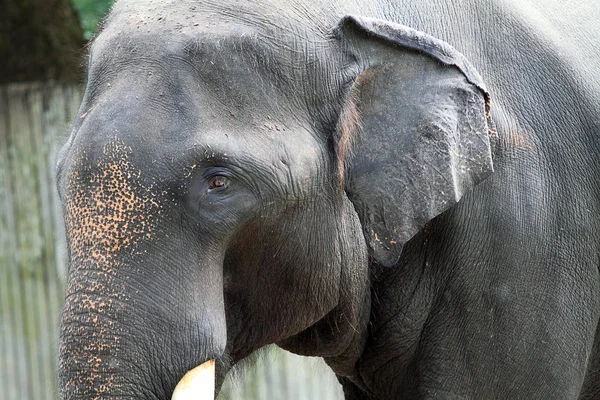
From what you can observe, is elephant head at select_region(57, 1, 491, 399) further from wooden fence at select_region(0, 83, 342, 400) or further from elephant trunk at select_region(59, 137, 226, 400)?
wooden fence at select_region(0, 83, 342, 400)

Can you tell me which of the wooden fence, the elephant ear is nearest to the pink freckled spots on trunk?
the elephant ear

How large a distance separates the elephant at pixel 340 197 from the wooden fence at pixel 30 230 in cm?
429

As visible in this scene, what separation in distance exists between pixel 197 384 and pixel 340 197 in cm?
61

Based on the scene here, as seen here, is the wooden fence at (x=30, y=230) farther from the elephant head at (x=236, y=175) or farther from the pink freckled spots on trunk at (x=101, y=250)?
the pink freckled spots on trunk at (x=101, y=250)

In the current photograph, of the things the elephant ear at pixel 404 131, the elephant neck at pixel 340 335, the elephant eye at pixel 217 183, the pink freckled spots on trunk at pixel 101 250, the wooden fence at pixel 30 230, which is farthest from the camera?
the wooden fence at pixel 30 230

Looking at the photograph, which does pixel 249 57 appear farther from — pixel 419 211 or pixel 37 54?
pixel 37 54

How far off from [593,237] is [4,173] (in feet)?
17.1

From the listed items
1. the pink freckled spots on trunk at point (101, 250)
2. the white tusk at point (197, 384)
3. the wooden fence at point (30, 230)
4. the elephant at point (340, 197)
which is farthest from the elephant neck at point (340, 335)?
the wooden fence at point (30, 230)

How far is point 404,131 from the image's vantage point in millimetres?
2457

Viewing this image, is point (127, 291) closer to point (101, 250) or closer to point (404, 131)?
A: point (101, 250)

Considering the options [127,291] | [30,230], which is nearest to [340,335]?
[127,291]

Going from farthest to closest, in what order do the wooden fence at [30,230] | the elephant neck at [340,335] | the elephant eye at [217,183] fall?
the wooden fence at [30,230] < the elephant neck at [340,335] < the elephant eye at [217,183]

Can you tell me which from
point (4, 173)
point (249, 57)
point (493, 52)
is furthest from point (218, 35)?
point (4, 173)

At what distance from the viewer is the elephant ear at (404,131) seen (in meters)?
2.45
